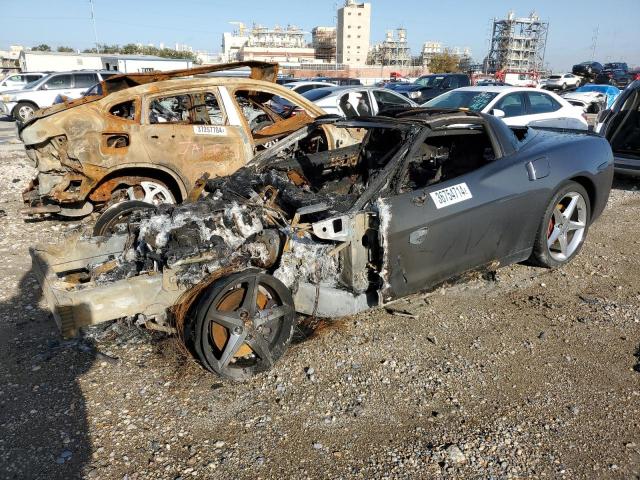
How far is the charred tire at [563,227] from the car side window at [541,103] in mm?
4864

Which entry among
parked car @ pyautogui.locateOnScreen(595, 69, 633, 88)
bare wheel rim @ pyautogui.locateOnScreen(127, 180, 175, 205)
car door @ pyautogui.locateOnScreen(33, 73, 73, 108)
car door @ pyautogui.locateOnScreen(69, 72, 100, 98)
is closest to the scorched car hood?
bare wheel rim @ pyautogui.locateOnScreen(127, 180, 175, 205)

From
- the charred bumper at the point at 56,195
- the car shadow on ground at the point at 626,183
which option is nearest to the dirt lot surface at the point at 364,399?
the charred bumper at the point at 56,195

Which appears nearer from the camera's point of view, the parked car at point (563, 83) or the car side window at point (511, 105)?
the car side window at point (511, 105)

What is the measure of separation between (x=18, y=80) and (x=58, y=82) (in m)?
3.89

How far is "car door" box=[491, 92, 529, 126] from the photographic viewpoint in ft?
28.5

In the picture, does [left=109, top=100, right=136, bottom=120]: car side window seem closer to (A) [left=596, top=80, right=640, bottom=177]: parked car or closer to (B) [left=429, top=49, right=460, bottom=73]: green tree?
(A) [left=596, top=80, right=640, bottom=177]: parked car

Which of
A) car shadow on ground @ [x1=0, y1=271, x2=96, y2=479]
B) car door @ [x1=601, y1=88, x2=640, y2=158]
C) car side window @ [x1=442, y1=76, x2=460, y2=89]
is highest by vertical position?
car side window @ [x1=442, y1=76, x2=460, y2=89]

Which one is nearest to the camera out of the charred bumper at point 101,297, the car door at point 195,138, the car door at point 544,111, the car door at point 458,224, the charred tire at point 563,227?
the charred bumper at point 101,297

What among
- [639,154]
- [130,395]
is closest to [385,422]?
[130,395]

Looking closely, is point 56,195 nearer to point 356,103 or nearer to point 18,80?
point 356,103

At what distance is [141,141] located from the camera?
555cm

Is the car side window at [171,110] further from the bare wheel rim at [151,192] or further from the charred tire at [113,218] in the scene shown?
the charred tire at [113,218]

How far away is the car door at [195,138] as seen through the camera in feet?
18.5

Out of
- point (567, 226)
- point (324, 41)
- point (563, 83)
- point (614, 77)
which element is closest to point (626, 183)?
point (567, 226)
